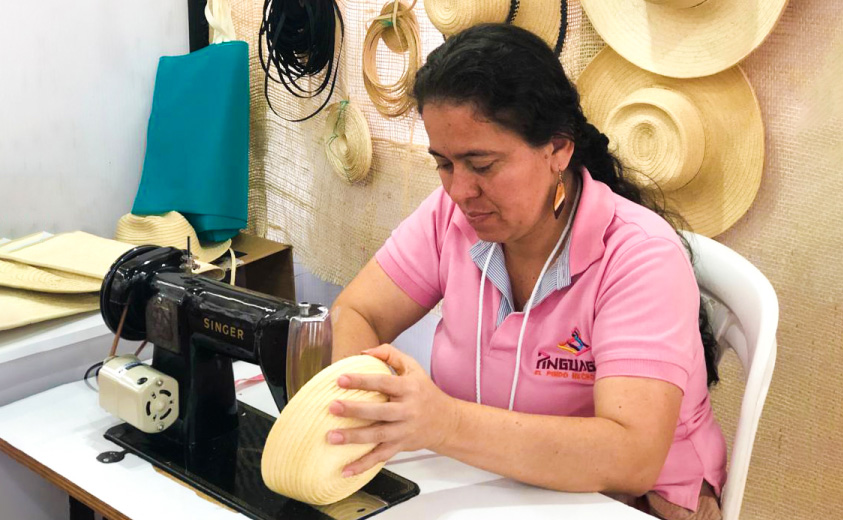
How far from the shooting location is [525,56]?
1.17 meters

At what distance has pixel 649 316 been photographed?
114 cm

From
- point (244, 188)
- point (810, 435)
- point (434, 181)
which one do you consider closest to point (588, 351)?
point (810, 435)

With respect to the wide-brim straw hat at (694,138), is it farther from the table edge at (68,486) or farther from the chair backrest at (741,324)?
the table edge at (68,486)

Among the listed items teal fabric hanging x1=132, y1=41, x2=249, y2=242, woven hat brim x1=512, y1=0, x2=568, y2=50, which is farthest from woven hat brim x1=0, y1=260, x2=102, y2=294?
woven hat brim x1=512, y1=0, x2=568, y2=50

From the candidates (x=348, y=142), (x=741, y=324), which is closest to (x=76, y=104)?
(x=348, y=142)

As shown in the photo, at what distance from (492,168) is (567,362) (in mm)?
338

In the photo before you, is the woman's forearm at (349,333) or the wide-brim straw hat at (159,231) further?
the wide-brim straw hat at (159,231)

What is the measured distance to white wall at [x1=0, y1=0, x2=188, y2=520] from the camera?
7.34ft

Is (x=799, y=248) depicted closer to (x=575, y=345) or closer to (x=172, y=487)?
(x=575, y=345)

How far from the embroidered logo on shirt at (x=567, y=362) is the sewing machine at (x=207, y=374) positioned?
309 mm

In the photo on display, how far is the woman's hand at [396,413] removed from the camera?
97 centimetres

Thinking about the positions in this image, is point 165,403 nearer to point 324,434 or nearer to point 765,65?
point 324,434

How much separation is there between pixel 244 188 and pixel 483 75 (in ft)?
5.29

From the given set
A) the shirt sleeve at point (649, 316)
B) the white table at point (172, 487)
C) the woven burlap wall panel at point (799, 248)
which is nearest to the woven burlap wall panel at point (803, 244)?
the woven burlap wall panel at point (799, 248)
